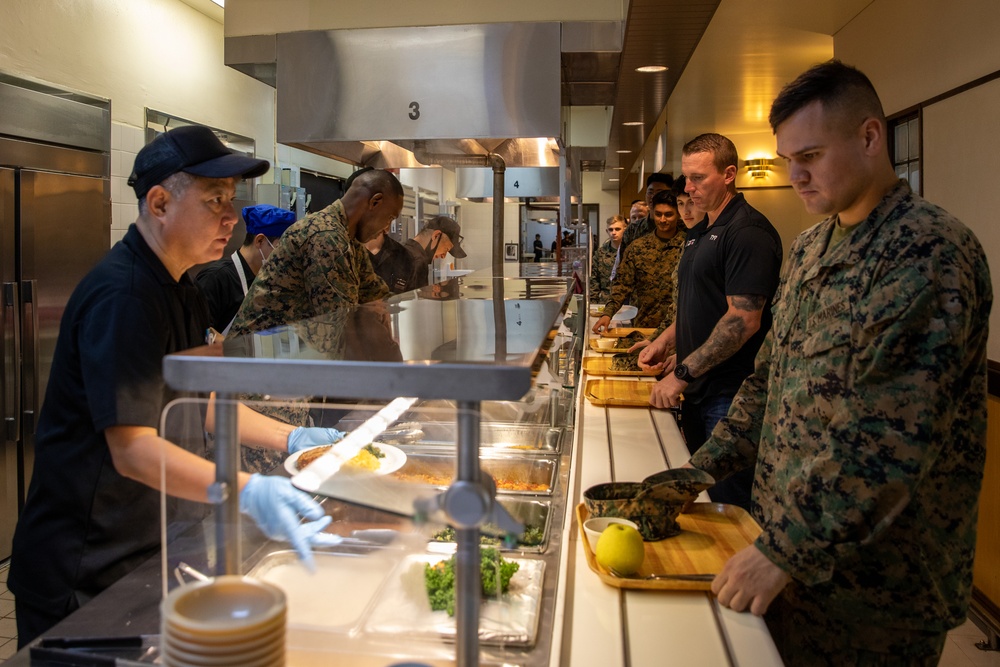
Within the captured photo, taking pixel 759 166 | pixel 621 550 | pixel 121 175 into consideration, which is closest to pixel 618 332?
pixel 121 175

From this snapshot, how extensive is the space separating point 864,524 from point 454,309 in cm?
95

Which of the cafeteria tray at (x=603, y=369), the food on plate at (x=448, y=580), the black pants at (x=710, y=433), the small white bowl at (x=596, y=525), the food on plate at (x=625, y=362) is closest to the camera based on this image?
the food on plate at (x=448, y=580)

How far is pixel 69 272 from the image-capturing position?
4465 millimetres

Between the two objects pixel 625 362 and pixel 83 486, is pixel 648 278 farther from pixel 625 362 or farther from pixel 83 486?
pixel 83 486

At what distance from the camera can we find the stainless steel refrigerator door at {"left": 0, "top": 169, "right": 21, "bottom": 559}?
4.01m

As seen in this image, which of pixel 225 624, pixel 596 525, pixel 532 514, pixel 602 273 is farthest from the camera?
pixel 602 273

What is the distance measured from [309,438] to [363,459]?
349 millimetres

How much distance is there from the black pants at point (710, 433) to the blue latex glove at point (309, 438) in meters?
1.46

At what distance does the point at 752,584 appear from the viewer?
145 centimetres

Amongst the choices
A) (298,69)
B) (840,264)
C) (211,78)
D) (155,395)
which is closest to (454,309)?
(155,395)

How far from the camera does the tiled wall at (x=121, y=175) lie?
16.6ft

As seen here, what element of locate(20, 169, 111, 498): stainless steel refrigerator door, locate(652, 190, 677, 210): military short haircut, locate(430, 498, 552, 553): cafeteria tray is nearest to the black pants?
locate(430, 498, 552, 553): cafeteria tray

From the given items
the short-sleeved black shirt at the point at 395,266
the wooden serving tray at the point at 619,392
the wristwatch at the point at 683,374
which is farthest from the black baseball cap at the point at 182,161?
the short-sleeved black shirt at the point at 395,266

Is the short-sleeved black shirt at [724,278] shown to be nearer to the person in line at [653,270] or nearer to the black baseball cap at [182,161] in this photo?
the black baseball cap at [182,161]
